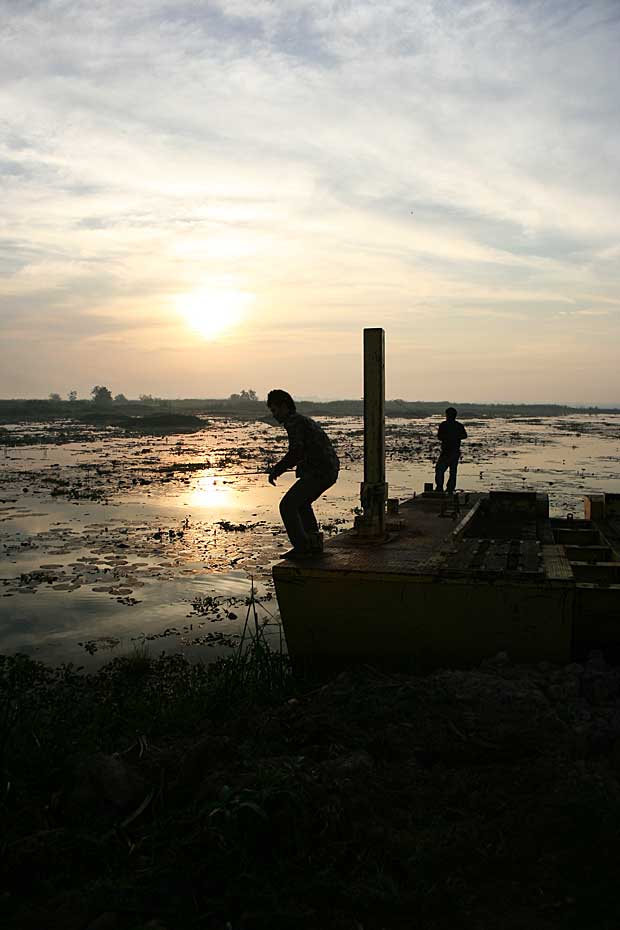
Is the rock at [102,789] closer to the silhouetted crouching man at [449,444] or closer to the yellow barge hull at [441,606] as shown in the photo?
the yellow barge hull at [441,606]

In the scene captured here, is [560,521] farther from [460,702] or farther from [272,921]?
[272,921]

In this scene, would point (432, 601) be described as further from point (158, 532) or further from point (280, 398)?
point (158, 532)

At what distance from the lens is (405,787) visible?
420 cm

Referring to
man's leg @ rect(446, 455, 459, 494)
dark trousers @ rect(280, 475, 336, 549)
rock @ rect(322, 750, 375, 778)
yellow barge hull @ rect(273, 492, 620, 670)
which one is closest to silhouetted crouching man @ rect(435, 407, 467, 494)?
man's leg @ rect(446, 455, 459, 494)

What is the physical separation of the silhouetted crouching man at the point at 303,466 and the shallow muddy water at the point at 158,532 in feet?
4.46

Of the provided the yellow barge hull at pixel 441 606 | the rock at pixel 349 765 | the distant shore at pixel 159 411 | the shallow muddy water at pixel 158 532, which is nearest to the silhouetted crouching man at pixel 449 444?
the shallow muddy water at pixel 158 532

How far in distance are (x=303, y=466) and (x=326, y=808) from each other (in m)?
3.49

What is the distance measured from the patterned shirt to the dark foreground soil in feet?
6.65

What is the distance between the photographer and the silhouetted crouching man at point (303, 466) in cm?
672

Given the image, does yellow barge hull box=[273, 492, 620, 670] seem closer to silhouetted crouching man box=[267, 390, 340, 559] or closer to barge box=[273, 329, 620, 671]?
barge box=[273, 329, 620, 671]

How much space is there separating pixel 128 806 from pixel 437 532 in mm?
4957

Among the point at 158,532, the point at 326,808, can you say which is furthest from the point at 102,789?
the point at 158,532

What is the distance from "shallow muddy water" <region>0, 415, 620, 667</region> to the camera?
7.63 m

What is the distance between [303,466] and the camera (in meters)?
6.78
